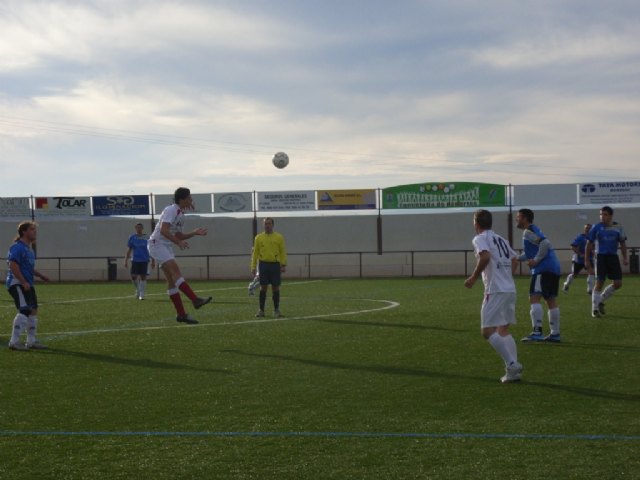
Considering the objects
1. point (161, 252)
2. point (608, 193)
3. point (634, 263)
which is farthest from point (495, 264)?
point (608, 193)

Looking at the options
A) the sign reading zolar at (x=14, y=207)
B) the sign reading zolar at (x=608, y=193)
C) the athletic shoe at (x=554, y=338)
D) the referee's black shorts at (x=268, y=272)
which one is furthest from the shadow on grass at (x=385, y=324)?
the sign reading zolar at (x=14, y=207)

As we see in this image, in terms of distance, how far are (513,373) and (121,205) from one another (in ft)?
133

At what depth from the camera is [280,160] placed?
4016 cm

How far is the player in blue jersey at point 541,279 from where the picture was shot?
11598 mm

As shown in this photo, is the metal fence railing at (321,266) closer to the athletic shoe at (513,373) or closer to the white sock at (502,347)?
the white sock at (502,347)

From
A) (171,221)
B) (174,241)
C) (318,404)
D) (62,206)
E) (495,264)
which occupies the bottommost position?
(318,404)

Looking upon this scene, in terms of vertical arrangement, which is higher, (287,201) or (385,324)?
(287,201)

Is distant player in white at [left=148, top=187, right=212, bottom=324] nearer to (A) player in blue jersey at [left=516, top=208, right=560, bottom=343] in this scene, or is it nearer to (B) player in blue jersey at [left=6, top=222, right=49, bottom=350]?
(B) player in blue jersey at [left=6, top=222, right=49, bottom=350]

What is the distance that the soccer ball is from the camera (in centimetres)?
4002

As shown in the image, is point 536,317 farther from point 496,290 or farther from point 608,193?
point 608,193

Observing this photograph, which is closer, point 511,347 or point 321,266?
point 511,347

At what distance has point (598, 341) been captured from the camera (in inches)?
459

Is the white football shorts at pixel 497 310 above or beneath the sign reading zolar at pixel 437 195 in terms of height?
beneath

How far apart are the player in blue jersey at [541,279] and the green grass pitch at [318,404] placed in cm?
45
